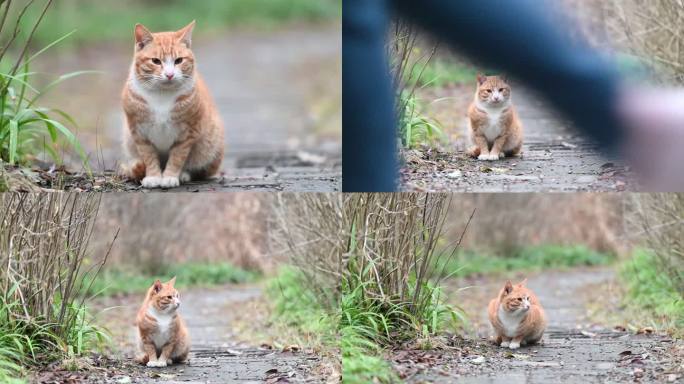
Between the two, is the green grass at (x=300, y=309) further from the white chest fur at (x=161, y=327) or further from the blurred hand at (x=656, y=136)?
the blurred hand at (x=656, y=136)

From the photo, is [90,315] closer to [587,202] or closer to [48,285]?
[48,285]

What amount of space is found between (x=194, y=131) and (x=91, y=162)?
0.59 metres

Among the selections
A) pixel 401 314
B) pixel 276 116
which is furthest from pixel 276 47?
pixel 401 314

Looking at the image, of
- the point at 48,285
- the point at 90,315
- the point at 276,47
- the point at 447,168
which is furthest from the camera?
the point at 276,47

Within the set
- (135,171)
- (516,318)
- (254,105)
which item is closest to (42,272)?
(135,171)

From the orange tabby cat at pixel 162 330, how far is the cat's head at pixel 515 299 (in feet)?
4.84

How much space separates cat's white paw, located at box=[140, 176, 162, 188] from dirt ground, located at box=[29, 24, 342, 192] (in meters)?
0.07

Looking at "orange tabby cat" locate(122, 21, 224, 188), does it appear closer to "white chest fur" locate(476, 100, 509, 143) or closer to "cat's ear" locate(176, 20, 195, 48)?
"cat's ear" locate(176, 20, 195, 48)

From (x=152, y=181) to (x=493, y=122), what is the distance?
1.15 meters

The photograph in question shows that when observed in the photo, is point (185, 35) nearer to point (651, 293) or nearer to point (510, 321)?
point (510, 321)

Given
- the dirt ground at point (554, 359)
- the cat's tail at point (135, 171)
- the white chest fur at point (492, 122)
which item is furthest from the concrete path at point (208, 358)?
the white chest fur at point (492, 122)

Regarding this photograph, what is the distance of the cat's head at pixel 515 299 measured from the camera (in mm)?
4375

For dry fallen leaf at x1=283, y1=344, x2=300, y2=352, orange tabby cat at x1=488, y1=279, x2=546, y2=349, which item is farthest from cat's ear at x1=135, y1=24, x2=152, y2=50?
orange tabby cat at x1=488, y1=279, x2=546, y2=349

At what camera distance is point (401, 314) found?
3.77 metres
